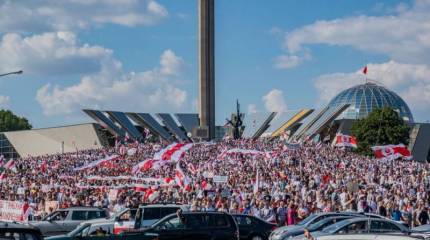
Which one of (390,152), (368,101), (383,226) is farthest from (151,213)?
(368,101)

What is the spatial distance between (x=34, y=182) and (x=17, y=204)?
48.2ft

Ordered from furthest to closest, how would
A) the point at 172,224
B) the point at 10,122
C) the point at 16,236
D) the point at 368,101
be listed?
the point at 10,122
the point at 368,101
the point at 172,224
the point at 16,236

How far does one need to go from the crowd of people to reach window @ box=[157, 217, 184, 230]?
14.8 ft

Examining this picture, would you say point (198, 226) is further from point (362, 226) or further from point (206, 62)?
point (206, 62)

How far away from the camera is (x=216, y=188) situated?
37000mm

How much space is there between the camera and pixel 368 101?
13100cm

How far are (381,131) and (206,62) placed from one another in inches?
954

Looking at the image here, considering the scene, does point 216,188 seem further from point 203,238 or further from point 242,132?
point 242,132

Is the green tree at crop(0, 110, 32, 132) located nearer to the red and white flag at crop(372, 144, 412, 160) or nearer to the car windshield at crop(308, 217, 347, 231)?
the red and white flag at crop(372, 144, 412, 160)

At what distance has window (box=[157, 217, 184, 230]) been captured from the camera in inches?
829

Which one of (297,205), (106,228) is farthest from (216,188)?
(106,228)

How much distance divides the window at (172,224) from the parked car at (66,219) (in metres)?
6.56

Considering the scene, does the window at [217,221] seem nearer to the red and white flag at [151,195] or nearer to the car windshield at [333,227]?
the car windshield at [333,227]

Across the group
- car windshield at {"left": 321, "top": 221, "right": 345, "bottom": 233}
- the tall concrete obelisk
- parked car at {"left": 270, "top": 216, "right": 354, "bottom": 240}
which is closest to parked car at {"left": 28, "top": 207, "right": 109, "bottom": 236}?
parked car at {"left": 270, "top": 216, "right": 354, "bottom": 240}
